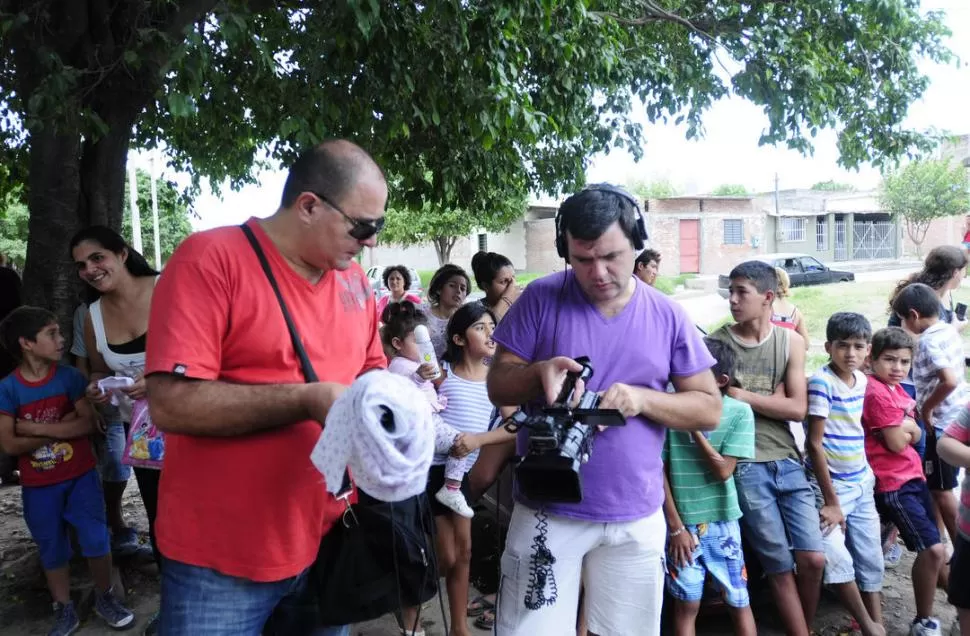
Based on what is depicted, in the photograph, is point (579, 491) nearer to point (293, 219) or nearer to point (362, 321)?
point (362, 321)

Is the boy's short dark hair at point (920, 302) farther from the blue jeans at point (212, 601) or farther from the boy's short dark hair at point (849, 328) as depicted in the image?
the blue jeans at point (212, 601)

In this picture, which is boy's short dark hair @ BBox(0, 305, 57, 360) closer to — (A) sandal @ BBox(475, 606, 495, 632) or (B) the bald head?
(B) the bald head

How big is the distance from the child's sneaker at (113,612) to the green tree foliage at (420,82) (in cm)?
210

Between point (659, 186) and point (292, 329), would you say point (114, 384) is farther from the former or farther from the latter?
point (659, 186)

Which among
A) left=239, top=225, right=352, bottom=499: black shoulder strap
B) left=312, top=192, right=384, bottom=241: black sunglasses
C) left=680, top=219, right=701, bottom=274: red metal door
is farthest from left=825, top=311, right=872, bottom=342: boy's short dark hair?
left=680, top=219, right=701, bottom=274: red metal door

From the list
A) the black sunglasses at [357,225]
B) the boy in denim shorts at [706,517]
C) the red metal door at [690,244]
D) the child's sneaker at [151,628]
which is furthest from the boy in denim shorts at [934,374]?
the red metal door at [690,244]

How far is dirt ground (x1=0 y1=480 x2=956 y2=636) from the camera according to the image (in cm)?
404

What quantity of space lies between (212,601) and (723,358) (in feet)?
8.62

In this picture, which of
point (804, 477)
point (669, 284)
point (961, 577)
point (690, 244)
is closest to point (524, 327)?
point (804, 477)

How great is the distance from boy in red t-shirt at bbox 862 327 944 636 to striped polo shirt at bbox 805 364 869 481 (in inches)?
9.0

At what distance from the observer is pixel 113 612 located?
405cm

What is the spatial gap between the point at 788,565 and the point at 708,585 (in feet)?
1.42

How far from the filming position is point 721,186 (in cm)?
10088

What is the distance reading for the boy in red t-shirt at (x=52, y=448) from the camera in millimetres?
3838
